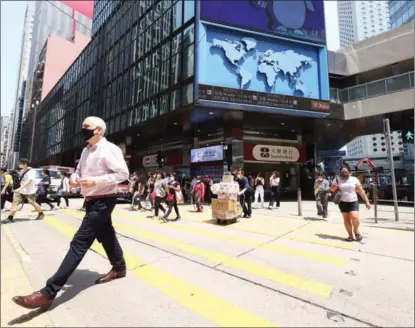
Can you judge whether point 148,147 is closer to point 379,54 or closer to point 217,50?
point 217,50

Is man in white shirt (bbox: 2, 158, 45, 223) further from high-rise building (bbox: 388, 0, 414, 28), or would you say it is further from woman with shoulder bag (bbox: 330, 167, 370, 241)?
high-rise building (bbox: 388, 0, 414, 28)

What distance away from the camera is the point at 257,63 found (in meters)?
17.7

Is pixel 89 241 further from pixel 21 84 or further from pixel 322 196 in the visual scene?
pixel 21 84

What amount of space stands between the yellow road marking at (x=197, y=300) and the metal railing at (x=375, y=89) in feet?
61.1

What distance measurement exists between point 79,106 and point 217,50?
2669cm

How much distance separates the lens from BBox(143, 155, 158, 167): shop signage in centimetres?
2586

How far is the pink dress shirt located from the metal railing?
1889cm

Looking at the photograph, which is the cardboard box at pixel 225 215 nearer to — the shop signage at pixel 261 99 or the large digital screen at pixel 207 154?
the shop signage at pixel 261 99

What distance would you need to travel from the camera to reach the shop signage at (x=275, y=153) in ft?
66.0

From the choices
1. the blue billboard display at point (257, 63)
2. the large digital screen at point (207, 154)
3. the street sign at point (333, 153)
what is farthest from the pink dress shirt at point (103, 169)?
the street sign at point (333, 153)

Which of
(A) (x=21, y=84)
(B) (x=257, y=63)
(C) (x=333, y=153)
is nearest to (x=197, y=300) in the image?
Result: (B) (x=257, y=63)

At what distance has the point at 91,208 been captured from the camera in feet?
11.2

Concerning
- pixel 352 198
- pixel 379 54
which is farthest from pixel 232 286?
pixel 379 54

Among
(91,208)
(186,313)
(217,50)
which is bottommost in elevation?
(186,313)
